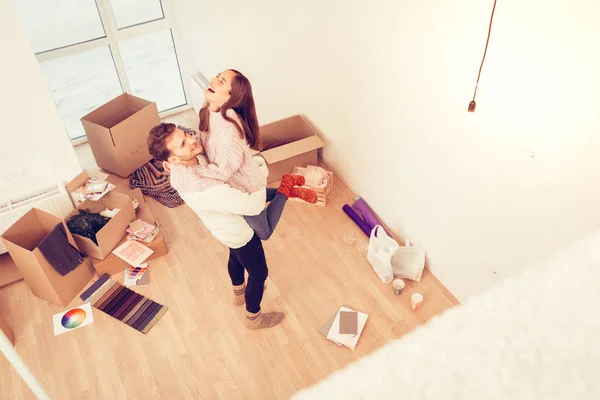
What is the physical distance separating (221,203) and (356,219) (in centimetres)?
145

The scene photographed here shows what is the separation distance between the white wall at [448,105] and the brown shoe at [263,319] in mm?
973

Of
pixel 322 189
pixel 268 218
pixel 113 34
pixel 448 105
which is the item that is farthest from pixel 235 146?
pixel 113 34

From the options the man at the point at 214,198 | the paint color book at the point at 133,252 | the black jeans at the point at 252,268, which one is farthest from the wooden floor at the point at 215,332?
the man at the point at 214,198

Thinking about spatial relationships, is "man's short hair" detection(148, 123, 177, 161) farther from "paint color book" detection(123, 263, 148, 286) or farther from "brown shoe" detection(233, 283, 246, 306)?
"paint color book" detection(123, 263, 148, 286)

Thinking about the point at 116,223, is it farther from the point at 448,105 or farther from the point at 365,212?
the point at 448,105

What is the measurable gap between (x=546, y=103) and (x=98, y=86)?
15.5ft

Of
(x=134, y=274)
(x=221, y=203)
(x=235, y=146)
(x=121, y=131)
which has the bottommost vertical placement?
(x=134, y=274)

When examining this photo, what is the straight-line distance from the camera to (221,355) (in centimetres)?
264

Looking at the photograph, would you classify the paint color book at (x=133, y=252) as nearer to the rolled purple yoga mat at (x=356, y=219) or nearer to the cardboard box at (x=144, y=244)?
the cardboard box at (x=144, y=244)

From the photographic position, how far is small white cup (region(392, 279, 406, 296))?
2.86 meters

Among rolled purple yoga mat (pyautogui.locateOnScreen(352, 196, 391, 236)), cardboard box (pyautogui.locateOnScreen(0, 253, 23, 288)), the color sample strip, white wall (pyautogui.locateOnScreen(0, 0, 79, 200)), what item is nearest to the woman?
the color sample strip

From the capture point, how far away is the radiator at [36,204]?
2986mm

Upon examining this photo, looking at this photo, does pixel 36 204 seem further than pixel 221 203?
Yes

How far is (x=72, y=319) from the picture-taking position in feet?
9.30
